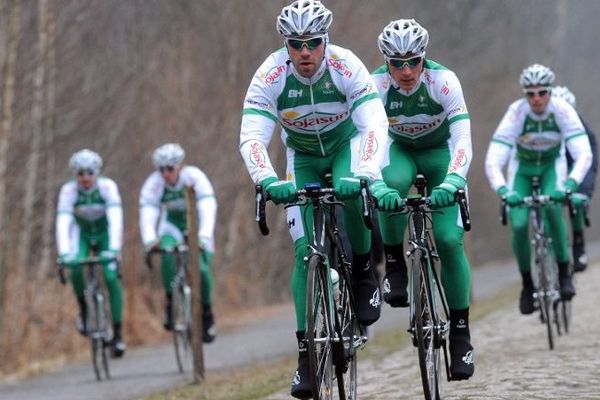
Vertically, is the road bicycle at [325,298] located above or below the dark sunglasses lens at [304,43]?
below

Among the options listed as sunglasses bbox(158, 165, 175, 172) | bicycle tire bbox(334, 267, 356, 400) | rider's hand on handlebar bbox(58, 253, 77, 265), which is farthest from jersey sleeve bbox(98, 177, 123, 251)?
bicycle tire bbox(334, 267, 356, 400)

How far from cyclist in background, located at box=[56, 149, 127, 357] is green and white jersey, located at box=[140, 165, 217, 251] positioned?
1.02 ft

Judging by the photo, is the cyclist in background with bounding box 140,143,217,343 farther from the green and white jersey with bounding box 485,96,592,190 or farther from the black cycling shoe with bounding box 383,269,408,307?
the black cycling shoe with bounding box 383,269,408,307

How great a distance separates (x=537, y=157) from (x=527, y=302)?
1495 millimetres

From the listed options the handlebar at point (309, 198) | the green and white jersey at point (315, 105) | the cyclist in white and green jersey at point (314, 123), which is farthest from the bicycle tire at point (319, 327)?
the green and white jersey at point (315, 105)

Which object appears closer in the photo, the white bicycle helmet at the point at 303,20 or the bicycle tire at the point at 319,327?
the bicycle tire at the point at 319,327

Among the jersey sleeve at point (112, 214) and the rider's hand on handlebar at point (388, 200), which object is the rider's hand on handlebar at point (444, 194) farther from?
the jersey sleeve at point (112, 214)

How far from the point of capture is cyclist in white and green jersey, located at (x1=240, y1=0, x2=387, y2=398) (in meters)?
8.88

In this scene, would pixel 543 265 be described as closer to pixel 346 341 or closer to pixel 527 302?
pixel 527 302

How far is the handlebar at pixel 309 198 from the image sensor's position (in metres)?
8.43

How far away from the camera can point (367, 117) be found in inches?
356

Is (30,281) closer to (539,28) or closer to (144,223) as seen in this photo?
(144,223)

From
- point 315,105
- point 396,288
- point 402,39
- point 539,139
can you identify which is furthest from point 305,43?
point 539,139

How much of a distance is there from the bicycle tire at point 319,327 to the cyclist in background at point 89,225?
768 cm
